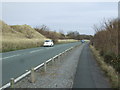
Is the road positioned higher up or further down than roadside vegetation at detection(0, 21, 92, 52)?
further down

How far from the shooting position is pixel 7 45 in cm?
3119

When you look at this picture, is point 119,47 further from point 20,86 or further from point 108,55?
point 20,86

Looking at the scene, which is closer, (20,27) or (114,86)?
(114,86)

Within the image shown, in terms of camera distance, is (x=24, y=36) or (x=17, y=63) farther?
(x=24, y=36)

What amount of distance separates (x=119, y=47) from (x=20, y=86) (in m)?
7.20

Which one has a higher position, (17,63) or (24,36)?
(24,36)

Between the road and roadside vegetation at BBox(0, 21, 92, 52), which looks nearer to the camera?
the road

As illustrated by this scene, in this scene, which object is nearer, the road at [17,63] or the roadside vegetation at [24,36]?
the road at [17,63]

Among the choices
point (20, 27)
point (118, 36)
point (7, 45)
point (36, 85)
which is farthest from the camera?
point (20, 27)

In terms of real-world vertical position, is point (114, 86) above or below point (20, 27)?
below

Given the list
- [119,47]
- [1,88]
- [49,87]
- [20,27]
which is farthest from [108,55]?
[20,27]

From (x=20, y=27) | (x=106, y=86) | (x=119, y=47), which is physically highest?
(x=20, y=27)

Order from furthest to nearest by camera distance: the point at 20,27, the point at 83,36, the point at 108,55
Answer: the point at 83,36 → the point at 20,27 → the point at 108,55

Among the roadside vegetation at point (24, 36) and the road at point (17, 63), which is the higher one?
the roadside vegetation at point (24, 36)
